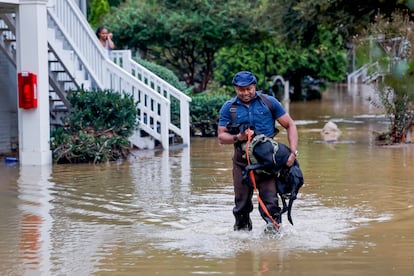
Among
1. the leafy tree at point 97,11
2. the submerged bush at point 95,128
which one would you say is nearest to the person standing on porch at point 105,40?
the submerged bush at point 95,128

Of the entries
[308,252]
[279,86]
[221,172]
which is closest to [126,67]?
[221,172]

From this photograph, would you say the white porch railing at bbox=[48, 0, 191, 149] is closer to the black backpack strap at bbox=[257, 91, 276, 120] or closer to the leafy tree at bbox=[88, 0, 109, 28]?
the black backpack strap at bbox=[257, 91, 276, 120]

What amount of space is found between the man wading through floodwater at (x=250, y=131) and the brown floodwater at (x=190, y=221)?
0.31 meters

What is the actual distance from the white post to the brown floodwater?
40 centimetres

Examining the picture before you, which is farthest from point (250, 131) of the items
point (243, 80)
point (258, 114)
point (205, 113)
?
point (205, 113)

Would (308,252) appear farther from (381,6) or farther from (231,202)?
(381,6)

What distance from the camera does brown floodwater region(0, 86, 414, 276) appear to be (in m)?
6.78

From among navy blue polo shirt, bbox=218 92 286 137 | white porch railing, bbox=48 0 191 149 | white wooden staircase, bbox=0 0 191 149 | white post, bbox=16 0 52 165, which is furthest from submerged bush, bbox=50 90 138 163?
navy blue polo shirt, bbox=218 92 286 137

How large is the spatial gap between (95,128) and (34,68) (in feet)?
6.01

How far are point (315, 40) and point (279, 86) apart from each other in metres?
16.1

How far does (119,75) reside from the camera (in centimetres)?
1716

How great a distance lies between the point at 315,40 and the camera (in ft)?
88.0

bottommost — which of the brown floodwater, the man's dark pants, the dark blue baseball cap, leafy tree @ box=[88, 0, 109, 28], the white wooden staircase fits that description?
the brown floodwater

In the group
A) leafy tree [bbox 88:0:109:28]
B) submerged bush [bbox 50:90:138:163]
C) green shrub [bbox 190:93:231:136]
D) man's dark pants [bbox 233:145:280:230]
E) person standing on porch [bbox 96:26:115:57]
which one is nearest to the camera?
man's dark pants [bbox 233:145:280:230]
